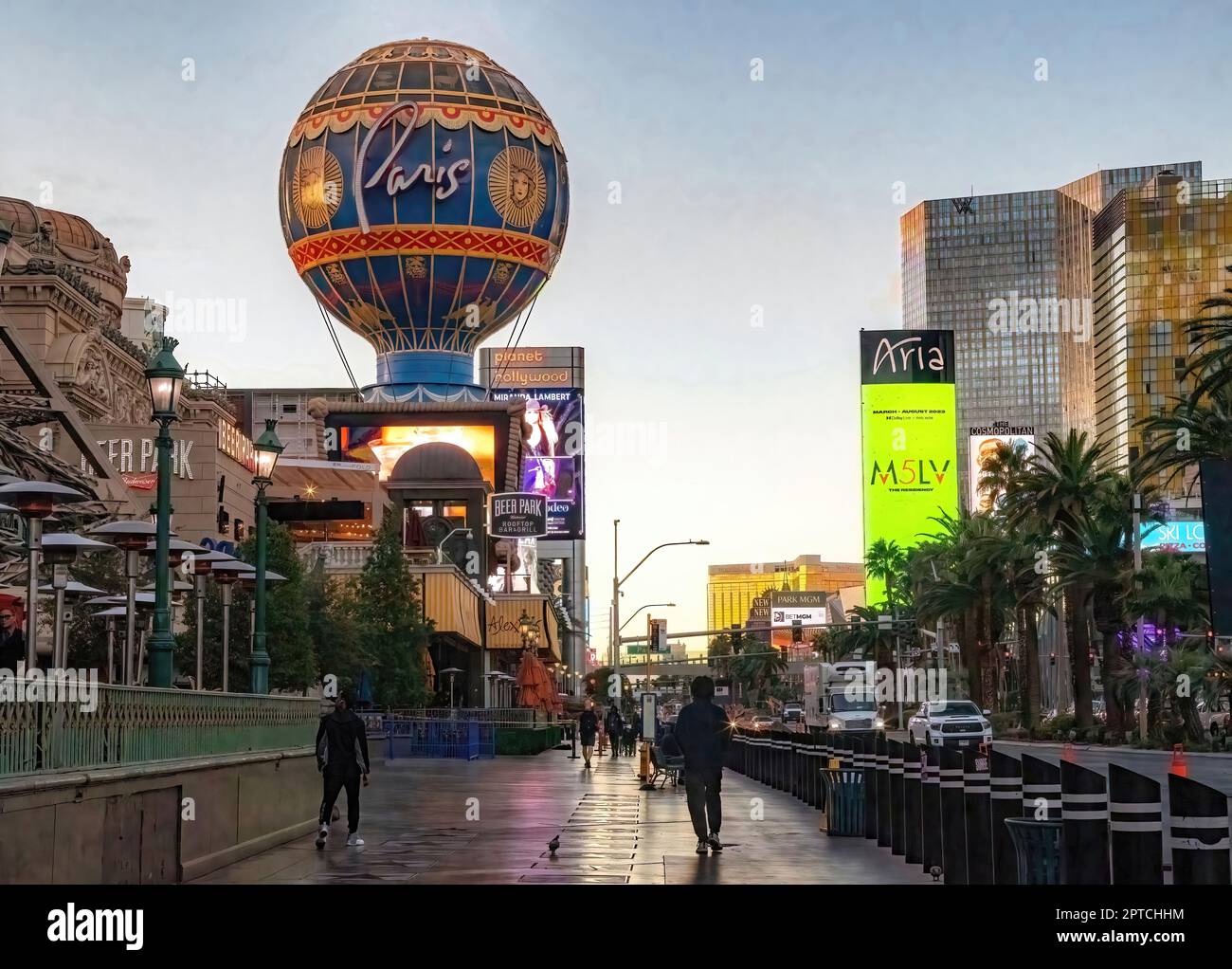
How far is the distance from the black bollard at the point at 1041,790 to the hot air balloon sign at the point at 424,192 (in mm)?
70571

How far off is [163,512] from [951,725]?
34092mm

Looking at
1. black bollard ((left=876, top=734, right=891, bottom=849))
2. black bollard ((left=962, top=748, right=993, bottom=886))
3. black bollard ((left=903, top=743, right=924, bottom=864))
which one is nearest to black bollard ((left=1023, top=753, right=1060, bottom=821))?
black bollard ((left=962, top=748, right=993, bottom=886))

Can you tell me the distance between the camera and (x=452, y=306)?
3342 inches

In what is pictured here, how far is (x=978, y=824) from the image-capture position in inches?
567

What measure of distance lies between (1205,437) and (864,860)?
36751mm

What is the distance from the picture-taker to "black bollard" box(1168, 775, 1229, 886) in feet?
34.4

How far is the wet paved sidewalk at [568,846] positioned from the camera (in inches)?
642

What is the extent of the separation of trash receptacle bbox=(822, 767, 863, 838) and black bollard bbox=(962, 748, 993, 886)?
6.15 meters

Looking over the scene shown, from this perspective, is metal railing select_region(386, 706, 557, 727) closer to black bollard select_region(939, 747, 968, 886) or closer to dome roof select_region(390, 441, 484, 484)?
Answer: dome roof select_region(390, 441, 484, 484)

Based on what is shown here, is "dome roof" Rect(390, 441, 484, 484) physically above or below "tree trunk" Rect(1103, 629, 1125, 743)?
above

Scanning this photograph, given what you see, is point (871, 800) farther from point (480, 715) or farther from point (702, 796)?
point (480, 715)

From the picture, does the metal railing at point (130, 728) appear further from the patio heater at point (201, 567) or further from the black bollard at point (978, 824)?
the black bollard at point (978, 824)
